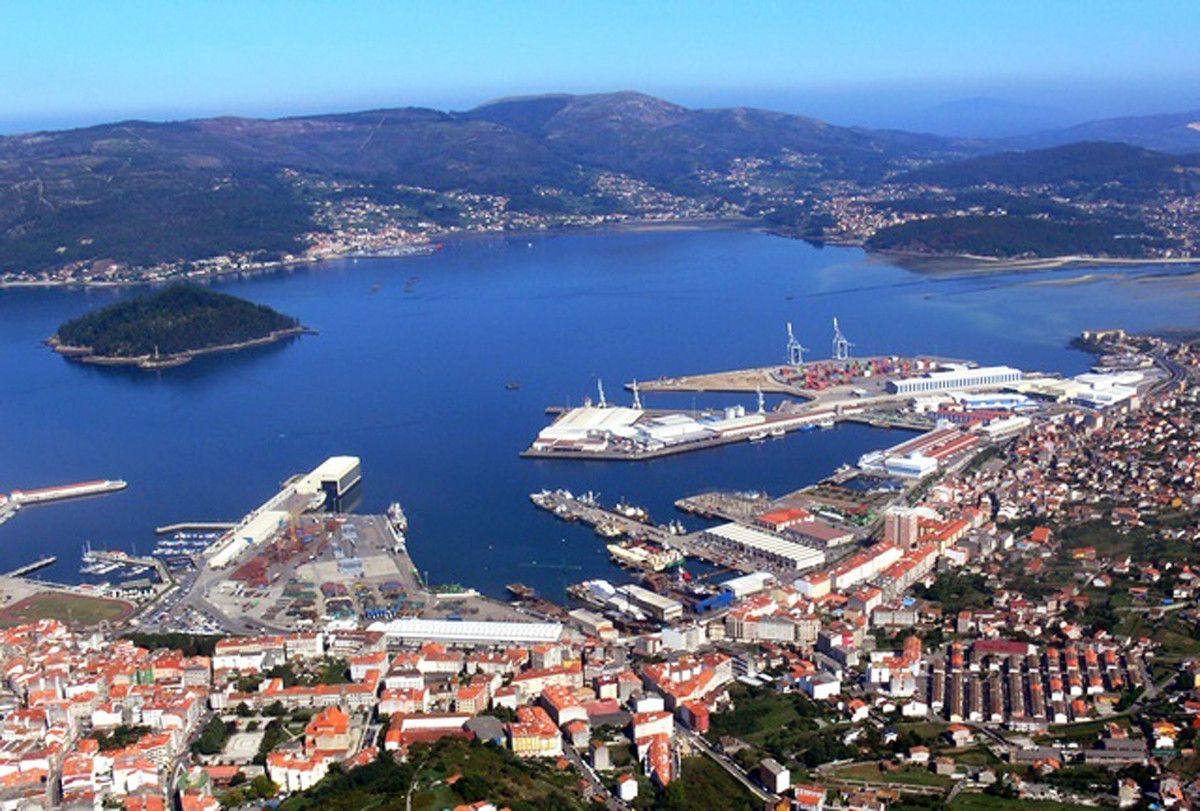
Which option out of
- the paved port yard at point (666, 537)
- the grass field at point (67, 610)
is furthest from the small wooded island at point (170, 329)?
the grass field at point (67, 610)

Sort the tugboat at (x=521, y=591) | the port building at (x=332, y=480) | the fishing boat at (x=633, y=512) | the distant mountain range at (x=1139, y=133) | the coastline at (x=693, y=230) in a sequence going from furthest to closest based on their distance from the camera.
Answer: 1. the distant mountain range at (x=1139, y=133)
2. the coastline at (x=693, y=230)
3. the port building at (x=332, y=480)
4. the fishing boat at (x=633, y=512)
5. the tugboat at (x=521, y=591)

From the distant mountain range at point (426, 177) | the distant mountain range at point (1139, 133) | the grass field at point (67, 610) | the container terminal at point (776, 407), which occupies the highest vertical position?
the distant mountain range at point (1139, 133)

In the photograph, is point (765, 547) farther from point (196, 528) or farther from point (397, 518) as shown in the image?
point (196, 528)

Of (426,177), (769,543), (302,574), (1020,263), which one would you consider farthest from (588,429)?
(426,177)

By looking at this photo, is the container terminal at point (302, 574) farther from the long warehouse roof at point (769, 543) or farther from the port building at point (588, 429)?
the port building at point (588, 429)

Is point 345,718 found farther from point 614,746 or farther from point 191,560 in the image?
point 191,560

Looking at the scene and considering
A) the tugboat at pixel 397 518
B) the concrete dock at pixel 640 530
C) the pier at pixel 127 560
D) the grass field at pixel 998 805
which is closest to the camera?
the grass field at pixel 998 805

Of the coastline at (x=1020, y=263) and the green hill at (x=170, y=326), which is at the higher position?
the coastline at (x=1020, y=263)

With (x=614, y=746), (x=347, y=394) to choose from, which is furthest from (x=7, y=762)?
(x=347, y=394)
